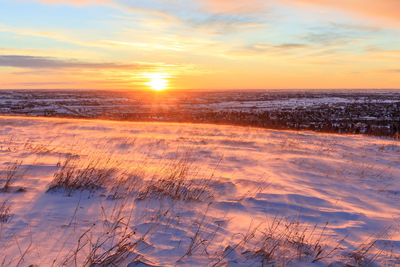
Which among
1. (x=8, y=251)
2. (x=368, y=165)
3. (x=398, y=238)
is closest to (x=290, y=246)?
(x=398, y=238)

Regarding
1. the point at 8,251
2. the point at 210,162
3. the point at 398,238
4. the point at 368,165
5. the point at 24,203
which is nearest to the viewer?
the point at 8,251

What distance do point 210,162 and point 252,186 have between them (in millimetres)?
1953

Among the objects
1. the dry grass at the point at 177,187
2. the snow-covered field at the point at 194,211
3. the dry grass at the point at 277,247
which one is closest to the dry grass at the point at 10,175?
the snow-covered field at the point at 194,211

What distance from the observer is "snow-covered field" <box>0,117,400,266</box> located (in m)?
2.66

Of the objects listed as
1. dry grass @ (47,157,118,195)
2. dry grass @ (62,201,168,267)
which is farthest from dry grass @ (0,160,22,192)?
dry grass @ (62,201,168,267)

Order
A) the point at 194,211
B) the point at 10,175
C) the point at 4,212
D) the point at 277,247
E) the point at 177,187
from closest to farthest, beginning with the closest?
the point at 277,247 < the point at 4,212 < the point at 194,211 < the point at 177,187 < the point at 10,175

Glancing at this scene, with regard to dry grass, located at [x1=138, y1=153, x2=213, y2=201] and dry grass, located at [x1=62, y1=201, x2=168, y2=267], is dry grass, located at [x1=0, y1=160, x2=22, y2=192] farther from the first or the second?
dry grass, located at [x1=138, y1=153, x2=213, y2=201]

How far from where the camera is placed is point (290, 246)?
288 centimetres

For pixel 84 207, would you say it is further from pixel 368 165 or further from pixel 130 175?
pixel 368 165

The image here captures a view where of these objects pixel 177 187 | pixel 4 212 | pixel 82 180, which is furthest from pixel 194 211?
pixel 4 212

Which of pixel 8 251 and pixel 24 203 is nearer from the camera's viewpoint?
pixel 8 251

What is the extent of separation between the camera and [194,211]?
3652 millimetres

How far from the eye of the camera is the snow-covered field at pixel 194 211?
2.66 m

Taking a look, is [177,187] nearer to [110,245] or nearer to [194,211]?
[194,211]
